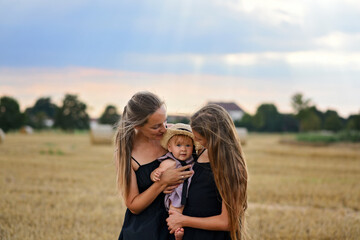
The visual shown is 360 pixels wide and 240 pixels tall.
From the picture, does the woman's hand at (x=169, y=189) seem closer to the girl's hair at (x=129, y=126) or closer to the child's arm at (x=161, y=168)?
the child's arm at (x=161, y=168)

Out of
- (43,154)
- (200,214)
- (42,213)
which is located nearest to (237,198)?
(200,214)

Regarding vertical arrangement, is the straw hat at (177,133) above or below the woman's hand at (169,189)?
above

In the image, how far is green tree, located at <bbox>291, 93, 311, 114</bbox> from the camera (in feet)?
192

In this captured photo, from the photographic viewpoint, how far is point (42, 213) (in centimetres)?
658

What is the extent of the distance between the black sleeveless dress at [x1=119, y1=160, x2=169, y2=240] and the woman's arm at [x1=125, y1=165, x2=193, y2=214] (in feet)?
0.20

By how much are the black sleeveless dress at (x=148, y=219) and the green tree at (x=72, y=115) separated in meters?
64.2

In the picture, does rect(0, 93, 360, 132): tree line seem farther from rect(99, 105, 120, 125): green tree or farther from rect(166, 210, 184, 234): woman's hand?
rect(166, 210, 184, 234): woman's hand

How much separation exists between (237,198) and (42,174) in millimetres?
8816

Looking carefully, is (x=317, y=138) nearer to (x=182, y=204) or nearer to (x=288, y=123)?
(x=182, y=204)

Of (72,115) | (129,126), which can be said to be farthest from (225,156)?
(72,115)

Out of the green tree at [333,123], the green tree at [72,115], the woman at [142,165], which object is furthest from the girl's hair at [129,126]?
the green tree at [72,115]

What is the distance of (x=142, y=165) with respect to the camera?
3.24 metres

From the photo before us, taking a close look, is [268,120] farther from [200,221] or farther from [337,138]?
[200,221]

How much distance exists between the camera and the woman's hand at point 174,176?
3.01 metres
